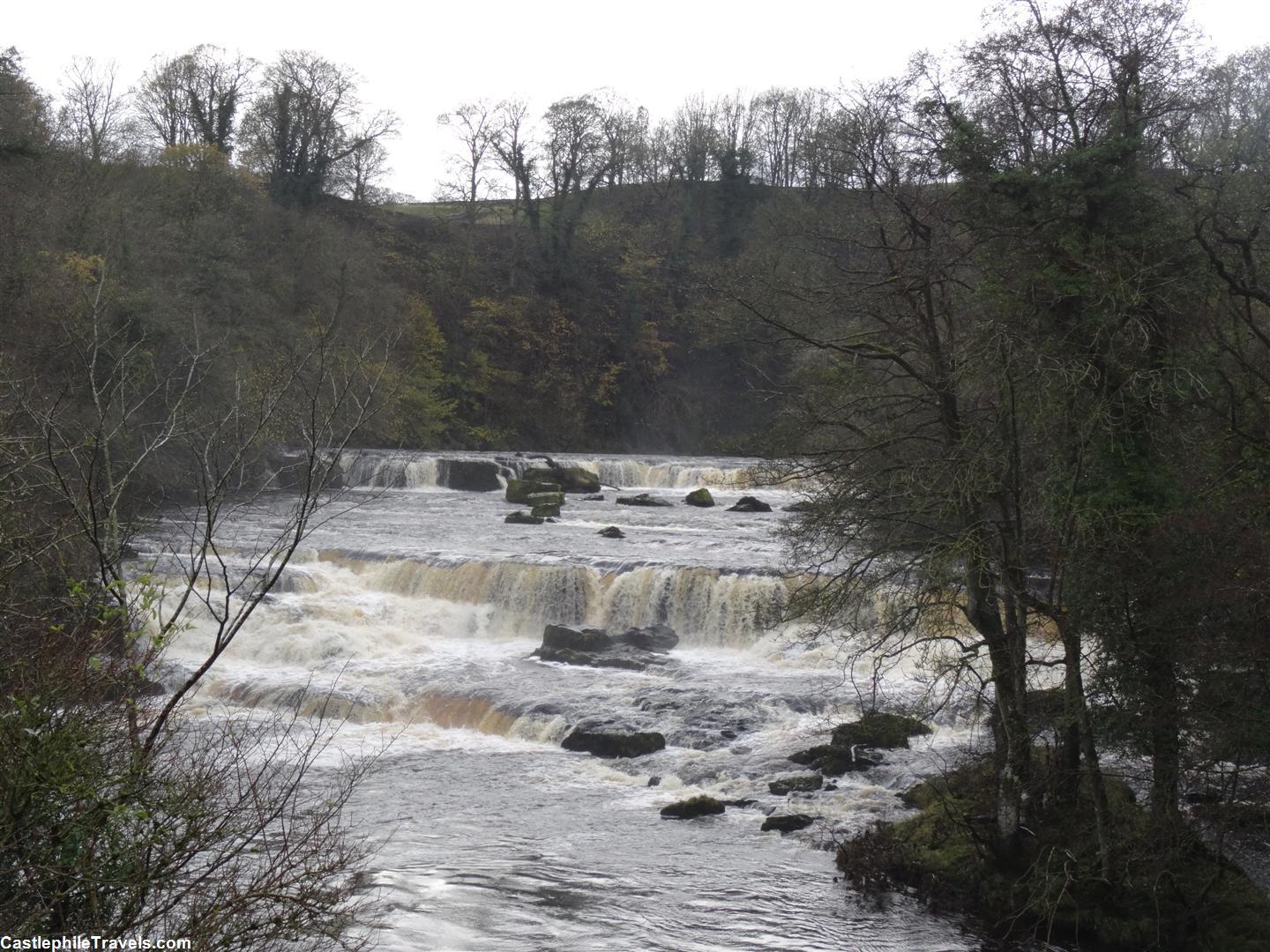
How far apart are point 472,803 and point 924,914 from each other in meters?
5.11

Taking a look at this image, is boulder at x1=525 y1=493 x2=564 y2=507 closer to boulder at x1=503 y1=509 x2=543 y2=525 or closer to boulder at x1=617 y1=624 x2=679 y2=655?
boulder at x1=503 y1=509 x2=543 y2=525

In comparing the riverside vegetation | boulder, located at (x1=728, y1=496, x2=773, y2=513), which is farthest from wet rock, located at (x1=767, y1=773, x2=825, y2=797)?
boulder, located at (x1=728, y1=496, x2=773, y2=513)

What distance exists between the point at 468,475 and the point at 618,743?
2480 cm

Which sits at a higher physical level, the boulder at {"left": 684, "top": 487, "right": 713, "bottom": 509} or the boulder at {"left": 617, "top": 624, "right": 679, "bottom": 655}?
the boulder at {"left": 684, "top": 487, "right": 713, "bottom": 509}

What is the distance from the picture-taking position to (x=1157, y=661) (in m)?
9.66

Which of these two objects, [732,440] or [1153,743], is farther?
[732,440]

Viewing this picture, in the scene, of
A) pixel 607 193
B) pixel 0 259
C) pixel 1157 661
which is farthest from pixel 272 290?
pixel 1157 661

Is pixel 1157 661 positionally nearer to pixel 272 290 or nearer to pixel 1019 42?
pixel 1019 42

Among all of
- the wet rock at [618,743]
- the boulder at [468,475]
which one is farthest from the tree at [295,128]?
the wet rock at [618,743]

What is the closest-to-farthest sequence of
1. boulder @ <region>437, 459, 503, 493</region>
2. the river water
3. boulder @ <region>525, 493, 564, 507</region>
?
1. the river water
2. boulder @ <region>525, 493, 564, 507</region>
3. boulder @ <region>437, 459, 503, 493</region>

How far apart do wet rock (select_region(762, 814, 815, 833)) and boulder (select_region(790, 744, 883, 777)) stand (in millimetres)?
1513

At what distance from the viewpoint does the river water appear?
399 inches

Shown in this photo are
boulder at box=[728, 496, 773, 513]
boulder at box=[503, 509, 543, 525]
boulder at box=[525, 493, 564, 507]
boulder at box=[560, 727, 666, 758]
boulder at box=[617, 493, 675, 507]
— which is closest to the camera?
boulder at box=[560, 727, 666, 758]

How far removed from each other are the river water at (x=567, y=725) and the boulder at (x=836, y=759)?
18cm
